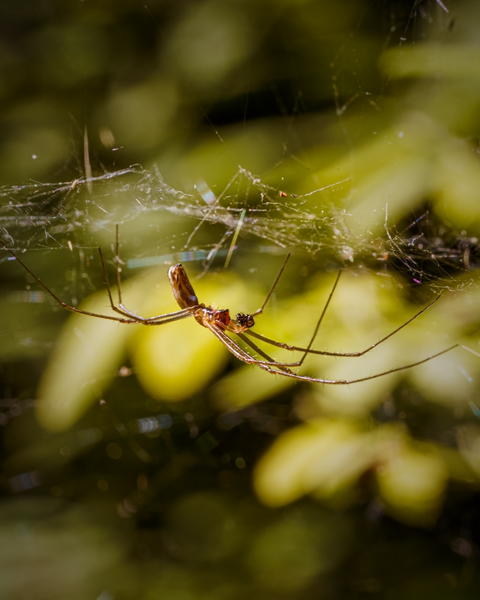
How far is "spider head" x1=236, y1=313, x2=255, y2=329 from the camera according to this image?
0.81 metres

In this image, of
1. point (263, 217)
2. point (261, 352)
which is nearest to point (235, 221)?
point (263, 217)

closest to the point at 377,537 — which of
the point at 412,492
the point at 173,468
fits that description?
the point at 412,492

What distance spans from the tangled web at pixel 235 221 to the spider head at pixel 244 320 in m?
0.25

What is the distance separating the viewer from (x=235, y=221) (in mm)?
1020

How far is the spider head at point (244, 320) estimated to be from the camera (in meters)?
0.81

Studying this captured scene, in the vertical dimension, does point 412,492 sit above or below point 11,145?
below

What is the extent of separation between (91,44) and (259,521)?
1.43 m

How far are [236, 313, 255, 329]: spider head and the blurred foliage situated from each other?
74 mm

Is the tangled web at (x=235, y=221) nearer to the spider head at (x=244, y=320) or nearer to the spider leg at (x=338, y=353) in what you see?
the spider leg at (x=338, y=353)

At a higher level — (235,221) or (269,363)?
(235,221)

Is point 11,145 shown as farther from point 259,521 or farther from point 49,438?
point 259,521

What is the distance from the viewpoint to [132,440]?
140 centimetres

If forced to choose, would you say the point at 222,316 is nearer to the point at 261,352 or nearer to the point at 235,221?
the point at 261,352

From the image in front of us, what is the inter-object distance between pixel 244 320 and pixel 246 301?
0.31 ft
